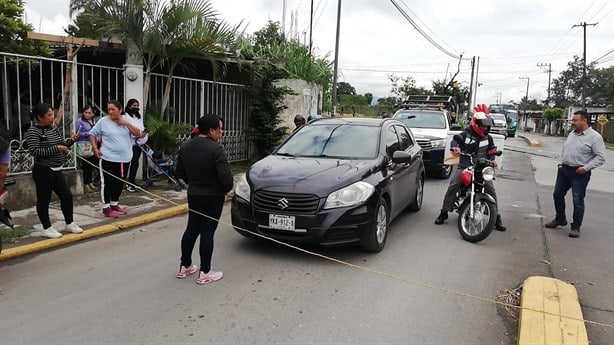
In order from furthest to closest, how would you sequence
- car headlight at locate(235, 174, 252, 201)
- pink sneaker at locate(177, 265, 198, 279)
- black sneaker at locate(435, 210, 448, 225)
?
black sneaker at locate(435, 210, 448, 225) → car headlight at locate(235, 174, 252, 201) → pink sneaker at locate(177, 265, 198, 279)

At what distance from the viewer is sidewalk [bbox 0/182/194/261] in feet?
18.7

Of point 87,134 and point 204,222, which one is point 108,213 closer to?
point 87,134

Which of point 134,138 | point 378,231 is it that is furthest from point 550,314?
point 134,138

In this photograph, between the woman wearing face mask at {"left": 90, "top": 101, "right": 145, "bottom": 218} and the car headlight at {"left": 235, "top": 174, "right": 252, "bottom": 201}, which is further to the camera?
the woman wearing face mask at {"left": 90, "top": 101, "right": 145, "bottom": 218}

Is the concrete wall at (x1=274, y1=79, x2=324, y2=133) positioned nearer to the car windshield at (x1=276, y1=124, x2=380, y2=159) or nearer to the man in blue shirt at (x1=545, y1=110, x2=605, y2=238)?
the car windshield at (x1=276, y1=124, x2=380, y2=159)

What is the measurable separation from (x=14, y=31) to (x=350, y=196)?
257 inches

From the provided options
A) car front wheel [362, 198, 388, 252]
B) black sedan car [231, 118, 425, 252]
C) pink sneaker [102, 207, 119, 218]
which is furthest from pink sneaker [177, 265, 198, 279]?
pink sneaker [102, 207, 119, 218]

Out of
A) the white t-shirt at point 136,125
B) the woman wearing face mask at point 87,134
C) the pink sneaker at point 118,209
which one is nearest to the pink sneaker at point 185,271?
the pink sneaker at point 118,209

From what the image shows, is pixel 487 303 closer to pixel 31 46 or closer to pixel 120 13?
pixel 120 13

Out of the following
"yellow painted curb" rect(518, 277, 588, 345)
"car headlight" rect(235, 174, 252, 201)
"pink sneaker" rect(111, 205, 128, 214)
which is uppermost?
"car headlight" rect(235, 174, 252, 201)

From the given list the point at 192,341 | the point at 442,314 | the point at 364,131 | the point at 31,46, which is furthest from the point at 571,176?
the point at 31,46

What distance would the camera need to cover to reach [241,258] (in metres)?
5.51

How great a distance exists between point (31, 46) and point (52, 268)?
17.6ft

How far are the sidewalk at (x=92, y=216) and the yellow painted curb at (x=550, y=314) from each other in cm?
506
